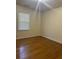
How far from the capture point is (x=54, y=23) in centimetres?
411

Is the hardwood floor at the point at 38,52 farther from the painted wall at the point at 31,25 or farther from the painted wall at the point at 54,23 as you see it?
the painted wall at the point at 31,25

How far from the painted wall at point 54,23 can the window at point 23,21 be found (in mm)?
1401

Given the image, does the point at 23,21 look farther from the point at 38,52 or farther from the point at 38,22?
the point at 38,52

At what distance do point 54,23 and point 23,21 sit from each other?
2127 mm

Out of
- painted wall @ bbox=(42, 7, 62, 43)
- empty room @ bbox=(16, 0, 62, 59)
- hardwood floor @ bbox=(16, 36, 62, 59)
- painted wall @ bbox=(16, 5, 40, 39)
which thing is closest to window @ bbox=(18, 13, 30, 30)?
→ empty room @ bbox=(16, 0, 62, 59)

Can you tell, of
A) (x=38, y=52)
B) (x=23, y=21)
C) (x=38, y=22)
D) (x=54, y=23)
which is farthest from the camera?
(x=38, y=22)

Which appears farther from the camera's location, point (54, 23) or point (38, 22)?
point (38, 22)

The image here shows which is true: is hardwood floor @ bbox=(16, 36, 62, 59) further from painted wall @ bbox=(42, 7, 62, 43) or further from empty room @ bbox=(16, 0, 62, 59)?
painted wall @ bbox=(42, 7, 62, 43)

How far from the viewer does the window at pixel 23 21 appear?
429 cm

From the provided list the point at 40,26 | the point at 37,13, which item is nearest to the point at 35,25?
the point at 40,26

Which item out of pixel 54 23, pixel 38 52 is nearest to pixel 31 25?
pixel 54 23

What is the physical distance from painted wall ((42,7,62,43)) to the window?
4.60ft
